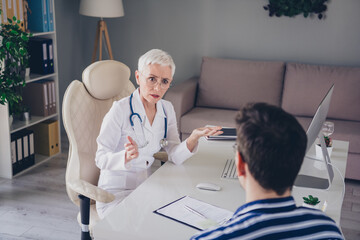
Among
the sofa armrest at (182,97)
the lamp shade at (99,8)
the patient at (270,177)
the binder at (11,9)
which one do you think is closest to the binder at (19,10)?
the binder at (11,9)

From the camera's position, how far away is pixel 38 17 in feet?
12.0

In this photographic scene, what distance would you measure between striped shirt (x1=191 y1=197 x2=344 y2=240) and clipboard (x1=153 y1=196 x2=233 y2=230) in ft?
1.38

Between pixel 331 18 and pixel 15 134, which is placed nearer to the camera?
pixel 15 134

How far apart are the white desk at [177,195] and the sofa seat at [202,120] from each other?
4.43ft

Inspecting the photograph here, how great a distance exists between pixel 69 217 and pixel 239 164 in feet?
6.90

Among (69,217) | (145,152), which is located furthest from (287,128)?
(69,217)

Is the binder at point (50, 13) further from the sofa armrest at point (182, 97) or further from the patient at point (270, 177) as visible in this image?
the patient at point (270, 177)

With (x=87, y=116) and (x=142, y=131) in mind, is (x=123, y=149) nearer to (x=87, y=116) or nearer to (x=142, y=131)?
(x=142, y=131)

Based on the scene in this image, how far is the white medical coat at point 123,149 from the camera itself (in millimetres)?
1928

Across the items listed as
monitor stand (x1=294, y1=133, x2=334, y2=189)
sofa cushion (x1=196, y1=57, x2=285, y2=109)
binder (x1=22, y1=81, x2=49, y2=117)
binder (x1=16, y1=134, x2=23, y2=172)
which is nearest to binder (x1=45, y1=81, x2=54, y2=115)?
binder (x1=22, y1=81, x2=49, y2=117)

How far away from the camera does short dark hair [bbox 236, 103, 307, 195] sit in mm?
964

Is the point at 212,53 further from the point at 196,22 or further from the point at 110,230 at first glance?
the point at 110,230

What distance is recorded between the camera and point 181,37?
453 cm

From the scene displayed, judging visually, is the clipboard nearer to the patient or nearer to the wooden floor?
the patient
